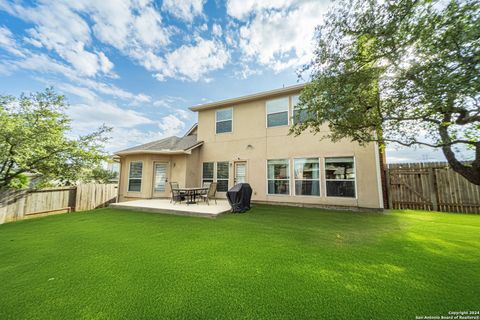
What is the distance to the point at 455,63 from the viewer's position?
129 inches

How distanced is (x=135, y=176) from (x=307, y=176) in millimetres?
10042

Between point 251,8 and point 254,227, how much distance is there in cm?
878

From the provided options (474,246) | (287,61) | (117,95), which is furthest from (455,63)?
(117,95)

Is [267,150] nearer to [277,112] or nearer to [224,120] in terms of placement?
[277,112]

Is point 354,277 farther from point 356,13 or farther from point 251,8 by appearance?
point 251,8

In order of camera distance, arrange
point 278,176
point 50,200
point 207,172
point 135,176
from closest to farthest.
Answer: point 50,200 → point 278,176 → point 135,176 → point 207,172

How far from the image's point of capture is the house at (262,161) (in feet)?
26.1

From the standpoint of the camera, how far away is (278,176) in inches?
373

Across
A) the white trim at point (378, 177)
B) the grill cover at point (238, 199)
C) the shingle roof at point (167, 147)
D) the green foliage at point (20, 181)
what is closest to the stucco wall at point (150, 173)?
the shingle roof at point (167, 147)

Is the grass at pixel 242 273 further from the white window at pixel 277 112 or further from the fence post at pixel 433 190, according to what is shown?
the white window at pixel 277 112

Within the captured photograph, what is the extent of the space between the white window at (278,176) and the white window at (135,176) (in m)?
7.74

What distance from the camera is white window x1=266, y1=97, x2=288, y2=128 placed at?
957 centimetres

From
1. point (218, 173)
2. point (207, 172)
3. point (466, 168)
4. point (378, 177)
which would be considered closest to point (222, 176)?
point (218, 173)

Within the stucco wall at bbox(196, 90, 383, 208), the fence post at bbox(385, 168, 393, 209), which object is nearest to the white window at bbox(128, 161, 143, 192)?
the stucco wall at bbox(196, 90, 383, 208)
